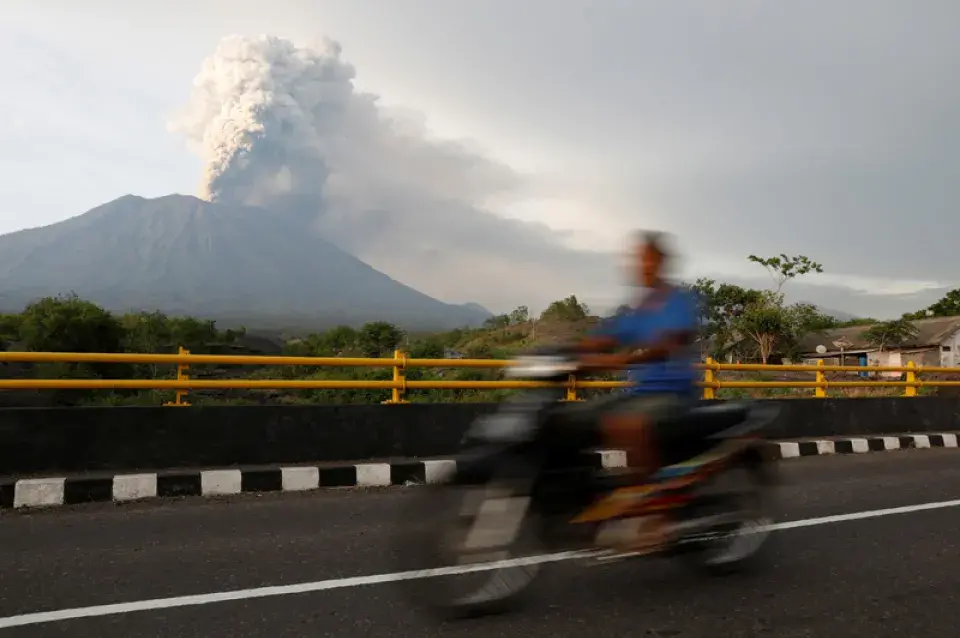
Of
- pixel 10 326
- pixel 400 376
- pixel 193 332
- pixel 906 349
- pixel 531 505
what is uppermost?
pixel 10 326

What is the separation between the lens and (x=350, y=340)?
185 feet

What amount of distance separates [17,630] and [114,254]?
8408 inches

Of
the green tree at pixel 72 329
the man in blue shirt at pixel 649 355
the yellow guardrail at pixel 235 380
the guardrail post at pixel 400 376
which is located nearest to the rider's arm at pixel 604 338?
the man in blue shirt at pixel 649 355

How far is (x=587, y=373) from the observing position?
137 inches

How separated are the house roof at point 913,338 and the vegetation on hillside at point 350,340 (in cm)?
75

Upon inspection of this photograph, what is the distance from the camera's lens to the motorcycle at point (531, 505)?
10.5 ft

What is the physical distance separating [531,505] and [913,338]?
5752 centimetres

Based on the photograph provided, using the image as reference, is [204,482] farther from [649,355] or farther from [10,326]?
[10,326]

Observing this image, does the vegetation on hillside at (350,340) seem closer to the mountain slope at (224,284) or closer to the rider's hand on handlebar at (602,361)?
the rider's hand on handlebar at (602,361)

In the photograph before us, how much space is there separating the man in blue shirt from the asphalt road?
24.1 inches

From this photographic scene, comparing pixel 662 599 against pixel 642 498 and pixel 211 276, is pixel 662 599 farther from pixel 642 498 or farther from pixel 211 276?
pixel 211 276

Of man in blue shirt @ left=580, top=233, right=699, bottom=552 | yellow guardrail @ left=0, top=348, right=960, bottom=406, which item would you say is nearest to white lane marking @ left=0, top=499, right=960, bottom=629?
man in blue shirt @ left=580, top=233, right=699, bottom=552

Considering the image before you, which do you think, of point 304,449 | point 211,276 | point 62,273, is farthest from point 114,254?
point 304,449

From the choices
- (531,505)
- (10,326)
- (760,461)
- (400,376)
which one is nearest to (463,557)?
(531,505)
